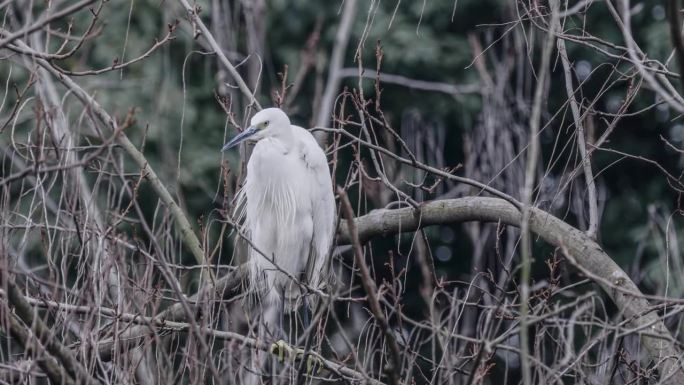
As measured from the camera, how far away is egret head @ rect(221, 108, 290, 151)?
11.0 ft

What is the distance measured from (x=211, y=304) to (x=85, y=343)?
35cm

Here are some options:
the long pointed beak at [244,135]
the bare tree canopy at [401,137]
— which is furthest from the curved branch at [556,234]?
the long pointed beak at [244,135]

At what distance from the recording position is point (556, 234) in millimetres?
2359

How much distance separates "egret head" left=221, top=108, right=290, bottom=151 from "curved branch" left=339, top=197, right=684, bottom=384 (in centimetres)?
50

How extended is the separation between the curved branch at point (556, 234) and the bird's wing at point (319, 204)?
0.56m

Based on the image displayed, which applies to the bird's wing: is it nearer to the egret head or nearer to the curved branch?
the egret head

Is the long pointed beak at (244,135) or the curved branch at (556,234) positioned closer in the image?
the curved branch at (556,234)

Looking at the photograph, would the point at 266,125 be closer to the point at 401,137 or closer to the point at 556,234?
the point at 556,234

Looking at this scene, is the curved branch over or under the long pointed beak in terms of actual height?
under

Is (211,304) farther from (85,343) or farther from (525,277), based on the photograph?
(525,277)

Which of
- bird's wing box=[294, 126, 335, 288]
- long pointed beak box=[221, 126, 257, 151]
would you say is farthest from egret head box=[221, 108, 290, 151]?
bird's wing box=[294, 126, 335, 288]

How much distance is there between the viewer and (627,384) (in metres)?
2.35

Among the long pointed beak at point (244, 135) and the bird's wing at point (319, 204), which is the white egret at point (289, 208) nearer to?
the bird's wing at point (319, 204)

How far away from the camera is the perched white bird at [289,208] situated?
143 inches
